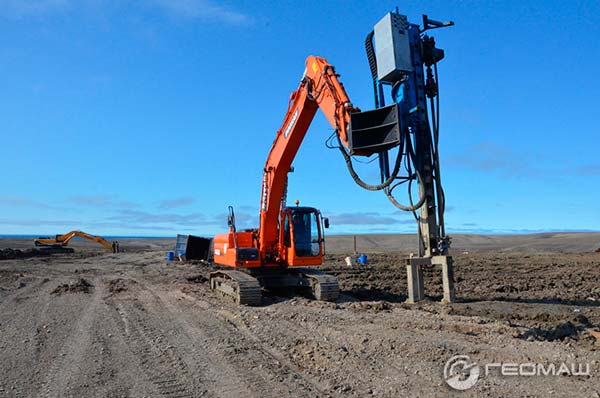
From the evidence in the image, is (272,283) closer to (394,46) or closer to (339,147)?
(339,147)

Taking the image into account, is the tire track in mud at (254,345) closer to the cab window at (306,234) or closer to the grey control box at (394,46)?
the cab window at (306,234)

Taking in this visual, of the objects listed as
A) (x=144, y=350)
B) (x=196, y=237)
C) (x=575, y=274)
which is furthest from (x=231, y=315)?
(x=196, y=237)

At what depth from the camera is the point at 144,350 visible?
25.0 feet

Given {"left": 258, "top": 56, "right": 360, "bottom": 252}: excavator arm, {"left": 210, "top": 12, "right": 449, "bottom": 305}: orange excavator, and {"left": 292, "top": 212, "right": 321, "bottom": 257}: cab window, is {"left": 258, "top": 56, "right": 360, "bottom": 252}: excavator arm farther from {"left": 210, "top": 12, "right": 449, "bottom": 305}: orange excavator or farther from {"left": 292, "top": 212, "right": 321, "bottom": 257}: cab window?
{"left": 292, "top": 212, "right": 321, "bottom": 257}: cab window

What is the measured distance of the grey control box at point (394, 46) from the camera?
1023 centimetres

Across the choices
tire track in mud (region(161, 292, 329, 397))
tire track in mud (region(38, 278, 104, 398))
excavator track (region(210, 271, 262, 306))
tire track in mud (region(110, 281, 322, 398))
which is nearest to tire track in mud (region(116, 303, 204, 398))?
tire track in mud (region(110, 281, 322, 398))

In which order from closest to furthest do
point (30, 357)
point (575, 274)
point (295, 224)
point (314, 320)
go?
point (30, 357)
point (314, 320)
point (295, 224)
point (575, 274)

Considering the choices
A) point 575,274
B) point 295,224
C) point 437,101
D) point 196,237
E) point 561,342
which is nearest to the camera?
point 561,342

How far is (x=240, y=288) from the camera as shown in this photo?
11.8 metres

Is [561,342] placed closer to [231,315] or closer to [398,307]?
[398,307]

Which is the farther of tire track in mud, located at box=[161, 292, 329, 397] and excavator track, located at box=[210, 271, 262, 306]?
excavator track, located at box=[210, 271, 262, 306]

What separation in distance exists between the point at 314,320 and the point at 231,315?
2.17 metres

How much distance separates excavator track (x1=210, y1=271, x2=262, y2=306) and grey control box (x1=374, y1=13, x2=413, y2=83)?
5818 millimetres

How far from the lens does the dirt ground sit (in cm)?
568
